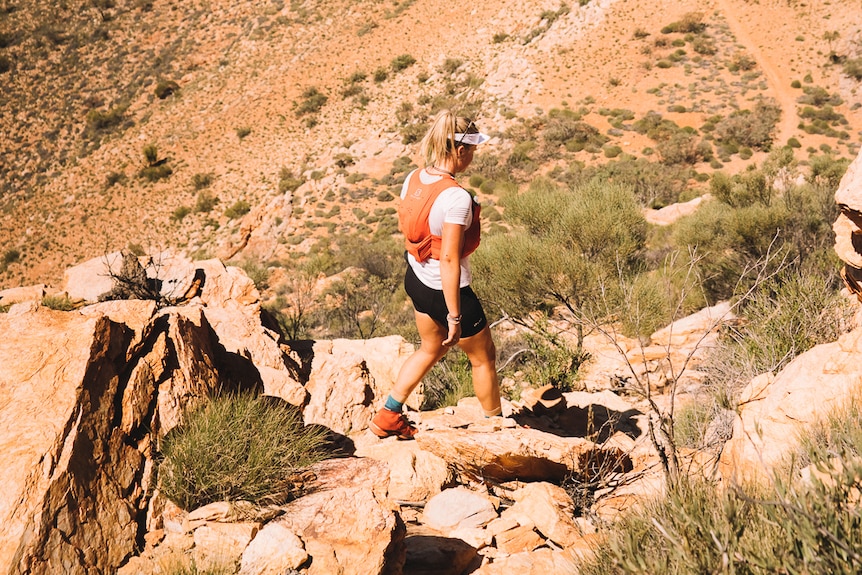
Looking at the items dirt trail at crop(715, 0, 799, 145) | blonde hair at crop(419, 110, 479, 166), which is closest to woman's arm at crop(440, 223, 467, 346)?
blonde hair at crop(419, 110, 479, 166)

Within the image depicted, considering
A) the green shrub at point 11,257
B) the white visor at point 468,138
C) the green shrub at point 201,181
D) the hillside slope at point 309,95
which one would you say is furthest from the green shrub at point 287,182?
the white visor at point 468,138

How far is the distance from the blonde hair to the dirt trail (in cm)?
2386

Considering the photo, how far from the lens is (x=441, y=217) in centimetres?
274

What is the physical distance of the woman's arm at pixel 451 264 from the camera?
2662 mm

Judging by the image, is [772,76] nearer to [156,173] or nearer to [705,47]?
[705,47]

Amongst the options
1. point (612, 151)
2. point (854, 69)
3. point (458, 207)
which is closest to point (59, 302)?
point (458, 207)

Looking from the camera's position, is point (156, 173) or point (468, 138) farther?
point (156, 173)

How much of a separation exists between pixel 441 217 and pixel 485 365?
0.92 meters

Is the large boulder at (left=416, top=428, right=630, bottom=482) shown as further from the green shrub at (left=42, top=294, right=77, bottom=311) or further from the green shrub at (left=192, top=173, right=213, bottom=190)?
the green shrub at (left=192, top=173, right=213, bottom=190)

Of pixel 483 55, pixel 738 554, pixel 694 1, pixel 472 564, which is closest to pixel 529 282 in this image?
pixel 472 564

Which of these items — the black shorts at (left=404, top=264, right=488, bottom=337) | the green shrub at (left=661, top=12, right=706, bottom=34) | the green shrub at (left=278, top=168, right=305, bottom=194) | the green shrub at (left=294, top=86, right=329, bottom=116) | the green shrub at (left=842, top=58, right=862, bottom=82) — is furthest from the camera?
the green shrub at (left=294, top=86, right=329, bottom=116)

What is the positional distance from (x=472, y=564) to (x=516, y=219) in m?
9.15

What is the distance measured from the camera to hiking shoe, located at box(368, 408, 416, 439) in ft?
10.4

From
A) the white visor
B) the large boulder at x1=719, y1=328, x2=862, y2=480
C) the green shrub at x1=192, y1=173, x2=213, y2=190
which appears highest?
the white visor
